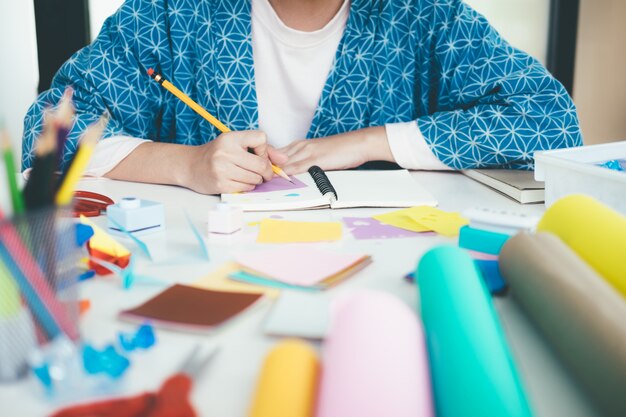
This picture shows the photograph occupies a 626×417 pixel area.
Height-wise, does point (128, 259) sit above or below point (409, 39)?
below

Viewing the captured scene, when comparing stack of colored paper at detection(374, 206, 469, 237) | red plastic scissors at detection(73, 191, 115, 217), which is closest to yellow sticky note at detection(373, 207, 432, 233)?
stack of colored paper at detection(374, 206, 469, 237)

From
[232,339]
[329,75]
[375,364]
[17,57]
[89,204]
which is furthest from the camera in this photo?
[17,57]

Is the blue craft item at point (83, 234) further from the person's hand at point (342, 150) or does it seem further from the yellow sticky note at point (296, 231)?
the person's hand at point (342, 150)

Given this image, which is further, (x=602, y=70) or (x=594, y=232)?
(x=602, y=70)

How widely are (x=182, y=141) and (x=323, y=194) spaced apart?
21.3 inches

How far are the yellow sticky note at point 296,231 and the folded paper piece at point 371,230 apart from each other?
2 centimetres

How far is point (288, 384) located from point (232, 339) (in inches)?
4.2

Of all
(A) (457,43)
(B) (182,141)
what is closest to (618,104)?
(A) (457,43)

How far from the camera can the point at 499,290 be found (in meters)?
0.46

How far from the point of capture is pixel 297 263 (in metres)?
0.51

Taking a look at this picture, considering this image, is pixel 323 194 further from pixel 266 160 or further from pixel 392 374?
pixel 392 374

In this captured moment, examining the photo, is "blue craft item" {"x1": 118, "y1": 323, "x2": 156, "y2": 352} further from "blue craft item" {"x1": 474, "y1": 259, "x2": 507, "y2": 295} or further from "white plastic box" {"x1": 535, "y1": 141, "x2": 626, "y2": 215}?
"white plastic box" {"x1": 535, "y1": 141, "x2": 626, "y2": 215}

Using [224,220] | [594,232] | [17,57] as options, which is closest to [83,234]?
[224,220]

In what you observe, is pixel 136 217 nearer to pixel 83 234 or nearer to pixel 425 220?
pixel 83 234
